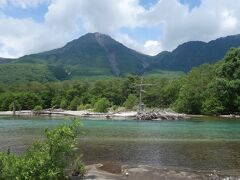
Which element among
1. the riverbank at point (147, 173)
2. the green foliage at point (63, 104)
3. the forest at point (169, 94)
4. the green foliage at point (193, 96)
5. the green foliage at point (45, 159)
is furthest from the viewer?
the green foliage at point (63, 104)

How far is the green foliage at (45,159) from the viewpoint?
20.9 m

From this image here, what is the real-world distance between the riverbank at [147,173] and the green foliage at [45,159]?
3042 mm

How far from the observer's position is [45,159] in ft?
71.6

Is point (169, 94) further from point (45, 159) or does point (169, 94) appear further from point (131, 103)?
point (45, 159)

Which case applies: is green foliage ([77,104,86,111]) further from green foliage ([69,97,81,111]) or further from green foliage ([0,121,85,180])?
green foliage ([0,121,85,180])

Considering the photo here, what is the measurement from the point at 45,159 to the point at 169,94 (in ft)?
448

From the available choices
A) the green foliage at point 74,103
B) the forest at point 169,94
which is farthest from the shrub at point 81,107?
the green foliage at point 74,103

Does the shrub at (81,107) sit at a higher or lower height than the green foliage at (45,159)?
higher

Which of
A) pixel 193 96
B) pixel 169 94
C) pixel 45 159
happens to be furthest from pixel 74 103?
pixel 45 159

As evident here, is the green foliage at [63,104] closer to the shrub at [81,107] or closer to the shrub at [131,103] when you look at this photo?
the shrub at [81,107]

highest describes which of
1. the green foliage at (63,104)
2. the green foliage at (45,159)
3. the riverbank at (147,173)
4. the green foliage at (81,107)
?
the green foliage at (63,104)

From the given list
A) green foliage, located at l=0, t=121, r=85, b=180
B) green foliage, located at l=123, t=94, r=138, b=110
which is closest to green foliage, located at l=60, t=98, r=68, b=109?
green foliage, located at l=123, t=94, r=138, b=110

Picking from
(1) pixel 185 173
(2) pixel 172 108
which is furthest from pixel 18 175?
(2) pixel 172 108

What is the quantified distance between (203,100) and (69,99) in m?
79.6
